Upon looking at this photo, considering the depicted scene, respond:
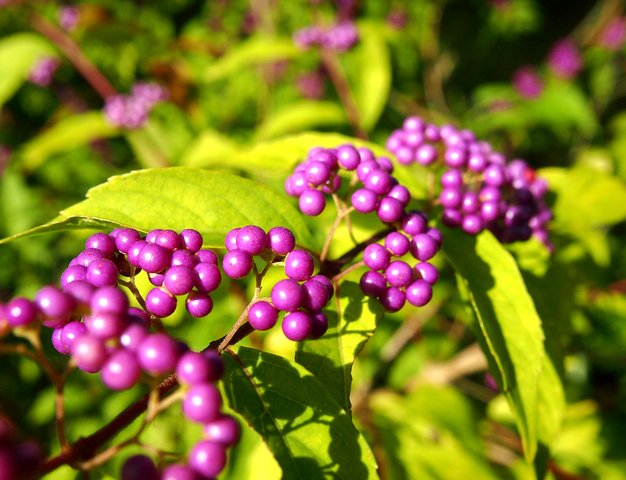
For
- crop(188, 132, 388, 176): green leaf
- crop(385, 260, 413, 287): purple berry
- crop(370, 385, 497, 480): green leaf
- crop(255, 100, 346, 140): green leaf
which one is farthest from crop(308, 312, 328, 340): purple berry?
crop(255, 100, 346, 140): green leaf

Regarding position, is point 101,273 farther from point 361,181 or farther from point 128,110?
point 128,110

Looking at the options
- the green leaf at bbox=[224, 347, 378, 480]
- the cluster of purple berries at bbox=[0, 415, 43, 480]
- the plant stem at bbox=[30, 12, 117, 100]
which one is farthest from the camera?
the plant stem at bbox=[30, 12, 117, 100]

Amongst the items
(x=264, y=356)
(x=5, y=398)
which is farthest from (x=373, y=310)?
(x=5, y=398)

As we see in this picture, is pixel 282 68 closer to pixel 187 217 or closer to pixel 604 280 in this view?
pixel 604 280

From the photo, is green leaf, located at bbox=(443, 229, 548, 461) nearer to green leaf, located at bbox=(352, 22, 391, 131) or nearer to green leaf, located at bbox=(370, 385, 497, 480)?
green leaf, located at bbox=(370, 385, 497, 480)

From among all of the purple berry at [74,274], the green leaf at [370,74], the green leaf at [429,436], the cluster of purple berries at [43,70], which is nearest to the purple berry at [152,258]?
the purple berry at [74,274]
